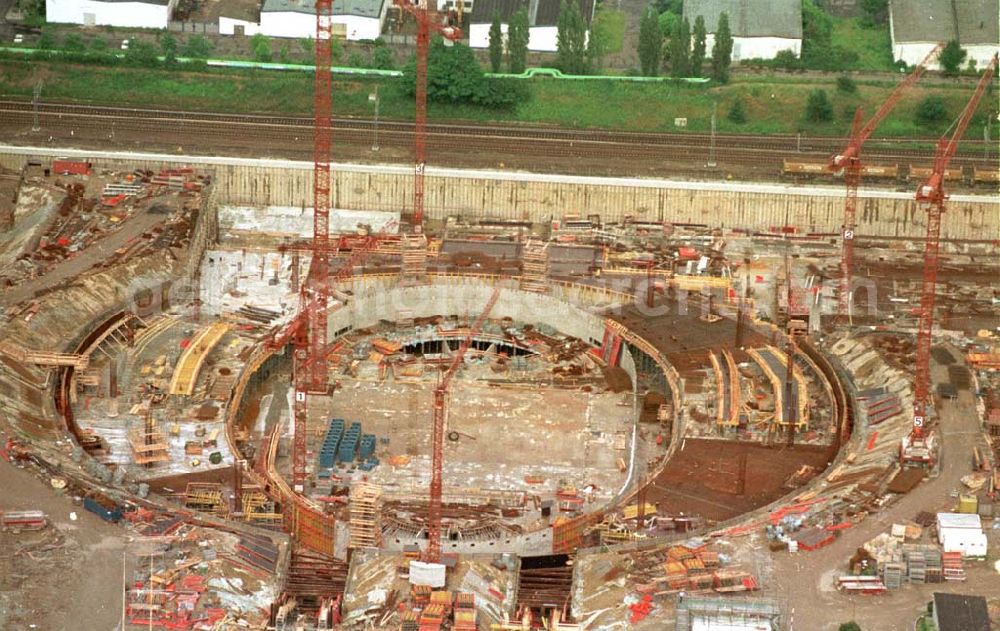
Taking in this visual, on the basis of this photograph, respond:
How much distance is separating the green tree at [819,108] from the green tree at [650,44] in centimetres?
969

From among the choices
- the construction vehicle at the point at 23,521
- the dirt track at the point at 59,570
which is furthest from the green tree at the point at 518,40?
the construction vehicle at the point at 23,521

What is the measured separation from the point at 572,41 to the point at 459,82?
8.17m

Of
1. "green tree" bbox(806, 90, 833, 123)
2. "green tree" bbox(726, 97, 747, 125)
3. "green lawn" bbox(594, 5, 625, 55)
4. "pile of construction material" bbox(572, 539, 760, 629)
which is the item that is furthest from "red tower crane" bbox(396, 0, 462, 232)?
"pile of construction material" bbox(572, 539, 760, 629)

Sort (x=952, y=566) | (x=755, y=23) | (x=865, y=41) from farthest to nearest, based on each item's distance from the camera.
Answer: (x=865, y=41)
(x=755, y=23)
(x=952, y=566)

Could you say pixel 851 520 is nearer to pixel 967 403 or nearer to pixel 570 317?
pixel 967 403

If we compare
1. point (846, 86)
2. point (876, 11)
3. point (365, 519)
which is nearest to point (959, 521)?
point (365, 519)

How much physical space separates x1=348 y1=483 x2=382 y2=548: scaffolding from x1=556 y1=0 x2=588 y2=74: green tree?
173 feet

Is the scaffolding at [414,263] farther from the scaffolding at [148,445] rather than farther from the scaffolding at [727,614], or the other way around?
the scaffolding at [727,614]

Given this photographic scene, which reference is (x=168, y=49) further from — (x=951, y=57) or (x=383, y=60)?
(x=951, y=57)

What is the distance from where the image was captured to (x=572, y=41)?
533 ft

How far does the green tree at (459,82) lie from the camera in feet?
521

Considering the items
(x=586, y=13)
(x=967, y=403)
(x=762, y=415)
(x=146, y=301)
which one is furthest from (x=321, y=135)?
(x=586, y=13)

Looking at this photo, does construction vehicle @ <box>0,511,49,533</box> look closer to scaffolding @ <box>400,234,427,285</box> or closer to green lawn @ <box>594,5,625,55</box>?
scaffolding @ <box>400,234,427,285</box>

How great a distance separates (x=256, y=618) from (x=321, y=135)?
1148 inches
